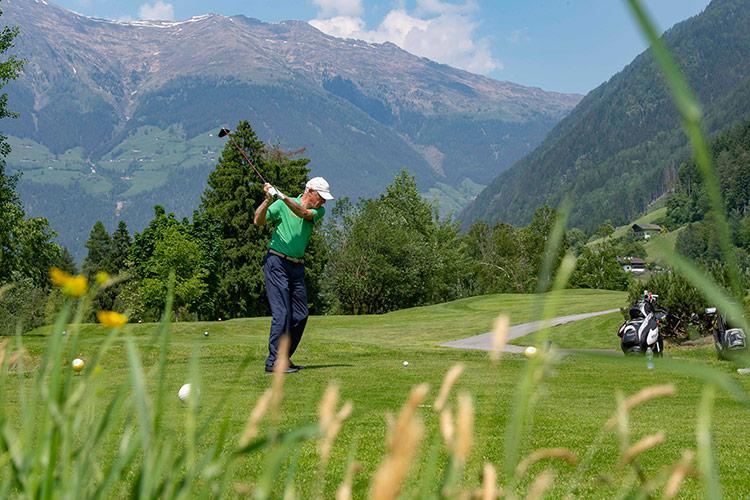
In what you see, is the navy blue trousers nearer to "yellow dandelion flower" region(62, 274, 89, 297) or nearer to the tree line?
"yellow dandelion flower" region(62, 274, 89, 297)

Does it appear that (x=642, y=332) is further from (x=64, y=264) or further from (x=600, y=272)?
(x=64, y=264)

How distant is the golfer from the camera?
11.1 metres

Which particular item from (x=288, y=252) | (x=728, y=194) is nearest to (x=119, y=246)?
(x=288, y=252)

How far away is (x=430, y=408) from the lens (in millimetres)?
7980

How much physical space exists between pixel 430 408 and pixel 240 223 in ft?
210

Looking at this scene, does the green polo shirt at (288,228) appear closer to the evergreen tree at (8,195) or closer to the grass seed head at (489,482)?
the grass seed head at (489,482)

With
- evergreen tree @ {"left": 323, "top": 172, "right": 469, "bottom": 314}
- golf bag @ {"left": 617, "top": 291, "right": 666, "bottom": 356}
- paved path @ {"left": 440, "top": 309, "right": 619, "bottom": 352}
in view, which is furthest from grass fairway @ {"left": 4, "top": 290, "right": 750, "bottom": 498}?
evergreen tree @ {"left": 323, "top": 172, "right": 469, "bottom": 314}

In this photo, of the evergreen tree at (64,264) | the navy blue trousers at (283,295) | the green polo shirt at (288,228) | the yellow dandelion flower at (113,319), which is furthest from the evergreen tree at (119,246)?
the yellow dandelion flower at (113,319)

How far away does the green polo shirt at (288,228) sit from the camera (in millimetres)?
11125

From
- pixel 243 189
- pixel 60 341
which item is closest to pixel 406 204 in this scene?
pixel 243 189

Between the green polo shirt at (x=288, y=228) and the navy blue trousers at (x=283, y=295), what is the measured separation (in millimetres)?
160

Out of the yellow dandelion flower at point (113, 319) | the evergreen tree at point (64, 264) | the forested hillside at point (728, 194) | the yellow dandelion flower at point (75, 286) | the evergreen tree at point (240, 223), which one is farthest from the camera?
the forested hillside at point (728, 194)

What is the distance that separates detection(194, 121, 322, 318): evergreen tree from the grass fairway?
51.5 metres

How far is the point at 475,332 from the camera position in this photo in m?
34.5
